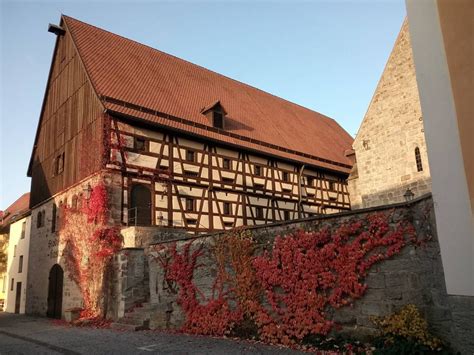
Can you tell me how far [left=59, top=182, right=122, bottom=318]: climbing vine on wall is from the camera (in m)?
14.8

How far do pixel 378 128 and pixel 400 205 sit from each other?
337 inches

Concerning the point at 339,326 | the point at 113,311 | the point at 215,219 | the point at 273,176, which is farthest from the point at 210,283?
the point at 273,176

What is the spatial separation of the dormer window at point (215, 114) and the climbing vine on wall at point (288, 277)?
9697 mm

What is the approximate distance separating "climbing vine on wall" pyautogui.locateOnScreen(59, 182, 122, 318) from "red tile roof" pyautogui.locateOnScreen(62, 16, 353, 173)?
3.86 meters

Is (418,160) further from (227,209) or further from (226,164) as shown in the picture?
(226,164)

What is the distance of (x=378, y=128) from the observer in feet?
49.8

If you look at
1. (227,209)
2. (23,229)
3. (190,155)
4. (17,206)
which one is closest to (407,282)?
(227,209)

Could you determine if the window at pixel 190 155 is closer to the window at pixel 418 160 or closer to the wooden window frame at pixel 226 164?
the wooden window frame at pixel 226 164

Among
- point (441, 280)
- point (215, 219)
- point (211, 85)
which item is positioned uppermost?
point (211, 85)

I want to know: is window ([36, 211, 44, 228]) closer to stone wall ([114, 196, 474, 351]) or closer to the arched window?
the arched window

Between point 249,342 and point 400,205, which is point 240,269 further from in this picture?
point 400,205

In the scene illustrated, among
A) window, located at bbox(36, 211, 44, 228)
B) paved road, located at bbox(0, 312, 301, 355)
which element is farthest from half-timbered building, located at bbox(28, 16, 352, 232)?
paved road, located at bbox(0, 312, 301, 355)

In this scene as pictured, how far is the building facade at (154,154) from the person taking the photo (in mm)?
16328

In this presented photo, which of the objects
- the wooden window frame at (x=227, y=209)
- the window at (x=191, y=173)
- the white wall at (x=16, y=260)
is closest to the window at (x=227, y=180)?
the wooden window frame at (x=227, y=209)
